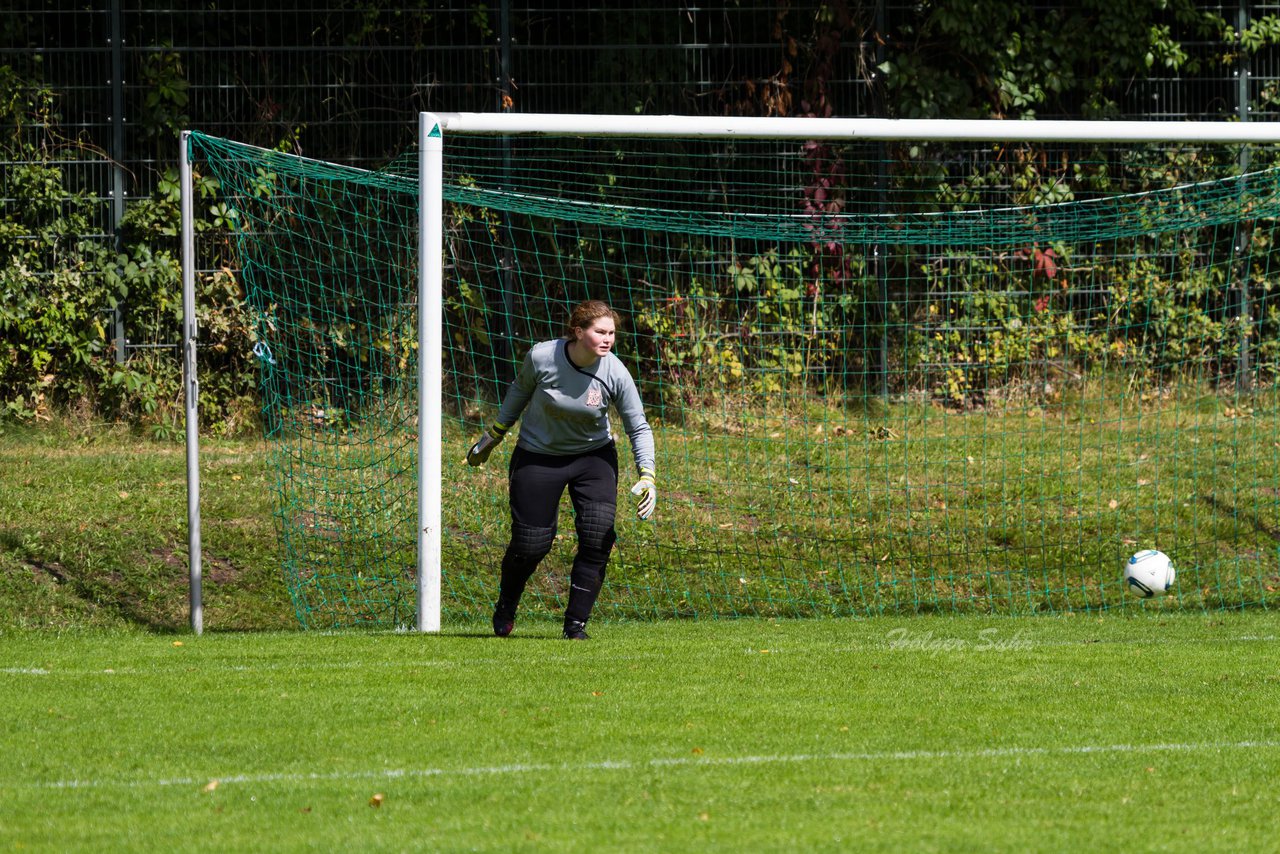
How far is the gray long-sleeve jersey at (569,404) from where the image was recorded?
7.25 m

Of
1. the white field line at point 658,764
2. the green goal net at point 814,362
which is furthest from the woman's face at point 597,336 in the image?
the white field line at point 658,764

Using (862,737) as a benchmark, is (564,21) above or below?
above

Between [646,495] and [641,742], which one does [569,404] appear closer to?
[646,495]

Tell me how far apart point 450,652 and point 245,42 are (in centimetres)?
816

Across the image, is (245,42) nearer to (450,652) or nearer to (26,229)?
(26,229)

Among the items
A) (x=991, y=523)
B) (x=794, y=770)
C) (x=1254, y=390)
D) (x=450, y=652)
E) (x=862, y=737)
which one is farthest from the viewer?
(x=1254, y=390)

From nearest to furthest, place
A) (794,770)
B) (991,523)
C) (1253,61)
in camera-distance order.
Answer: (794,770) < (991,523) < (1253,61)

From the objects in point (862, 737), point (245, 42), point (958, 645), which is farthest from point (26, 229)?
point (862, 737)

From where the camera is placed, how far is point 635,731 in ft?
18.6

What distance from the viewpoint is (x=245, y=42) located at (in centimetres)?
1363

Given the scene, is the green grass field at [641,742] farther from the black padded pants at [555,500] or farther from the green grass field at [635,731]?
the black padded pants at [555,500]

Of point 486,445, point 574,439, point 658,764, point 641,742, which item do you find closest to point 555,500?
point 574,439

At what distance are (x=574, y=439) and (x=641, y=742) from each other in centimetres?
214

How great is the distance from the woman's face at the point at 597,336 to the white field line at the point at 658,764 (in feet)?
7.97
